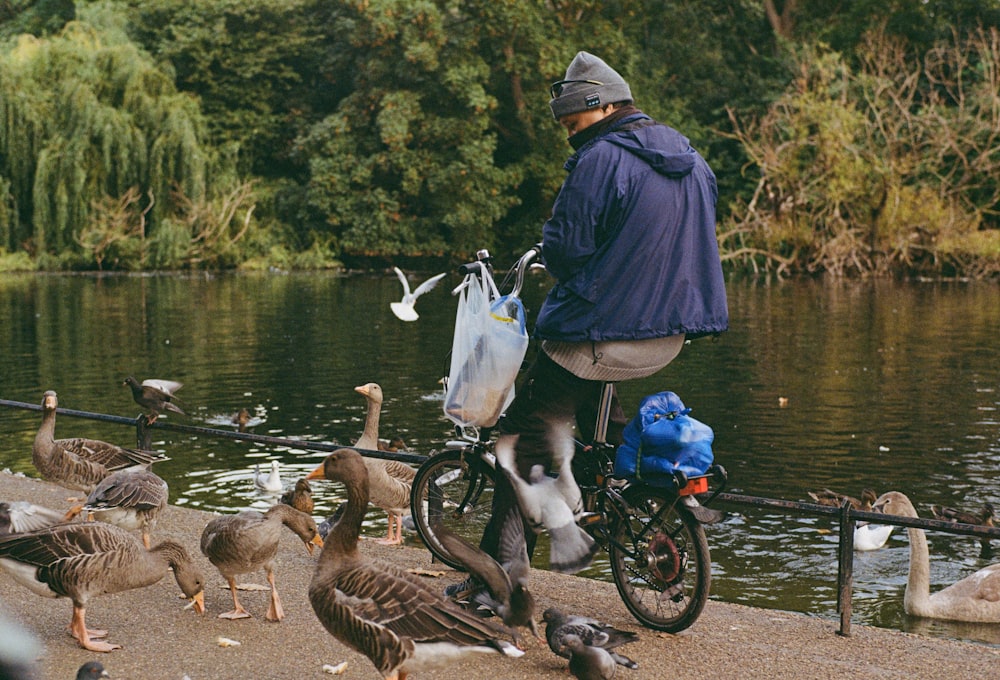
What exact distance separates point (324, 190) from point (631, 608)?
47.8 m

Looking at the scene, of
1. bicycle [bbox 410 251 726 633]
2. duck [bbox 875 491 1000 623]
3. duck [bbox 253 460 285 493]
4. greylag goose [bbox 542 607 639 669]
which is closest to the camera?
greylag goose [bbox 542 607 639 669]

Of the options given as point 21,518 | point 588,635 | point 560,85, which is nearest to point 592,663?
point 588,635

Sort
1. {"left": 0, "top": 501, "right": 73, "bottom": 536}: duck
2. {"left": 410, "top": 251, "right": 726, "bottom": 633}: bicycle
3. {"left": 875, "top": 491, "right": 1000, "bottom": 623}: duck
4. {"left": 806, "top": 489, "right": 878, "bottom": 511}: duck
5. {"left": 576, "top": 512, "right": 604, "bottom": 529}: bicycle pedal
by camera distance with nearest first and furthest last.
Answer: {"left": 410, "top": 251, "right": 726, "bottom": 633}: bicycle → {"left": 576, "top": 512, "right": 604, "bottom": 529}: bicycle pedal → {"left": 0, "top": 501, "right": 73, "bottom": 536}: duck → {"left": 875, "top": 491, "right": 1000, "bottom": 623}: duck → {"left": 806, "top": 489, "right": 878, "bottom": 511}: duck

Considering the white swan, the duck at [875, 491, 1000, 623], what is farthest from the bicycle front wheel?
the white swan

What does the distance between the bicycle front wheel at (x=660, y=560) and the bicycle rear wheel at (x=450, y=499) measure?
0.79 m

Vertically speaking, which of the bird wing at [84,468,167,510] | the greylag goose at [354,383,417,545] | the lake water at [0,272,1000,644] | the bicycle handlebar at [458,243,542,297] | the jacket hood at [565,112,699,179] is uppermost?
the jacket hood at [565,112,699,179]

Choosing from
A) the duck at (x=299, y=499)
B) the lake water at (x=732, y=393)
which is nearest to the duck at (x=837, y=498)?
the lake water at (x=732, y=393)

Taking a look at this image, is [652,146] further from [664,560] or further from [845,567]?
[845,567]

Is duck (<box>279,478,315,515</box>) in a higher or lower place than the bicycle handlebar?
lower

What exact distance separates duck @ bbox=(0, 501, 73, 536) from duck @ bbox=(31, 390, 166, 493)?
193 cm

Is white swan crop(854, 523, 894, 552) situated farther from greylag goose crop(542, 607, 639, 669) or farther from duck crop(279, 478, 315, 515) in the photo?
greylag goose crop(542, 607, 639, 669)

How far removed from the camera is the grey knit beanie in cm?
499

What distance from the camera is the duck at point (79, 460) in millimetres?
8195

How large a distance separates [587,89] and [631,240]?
0.66 meters
